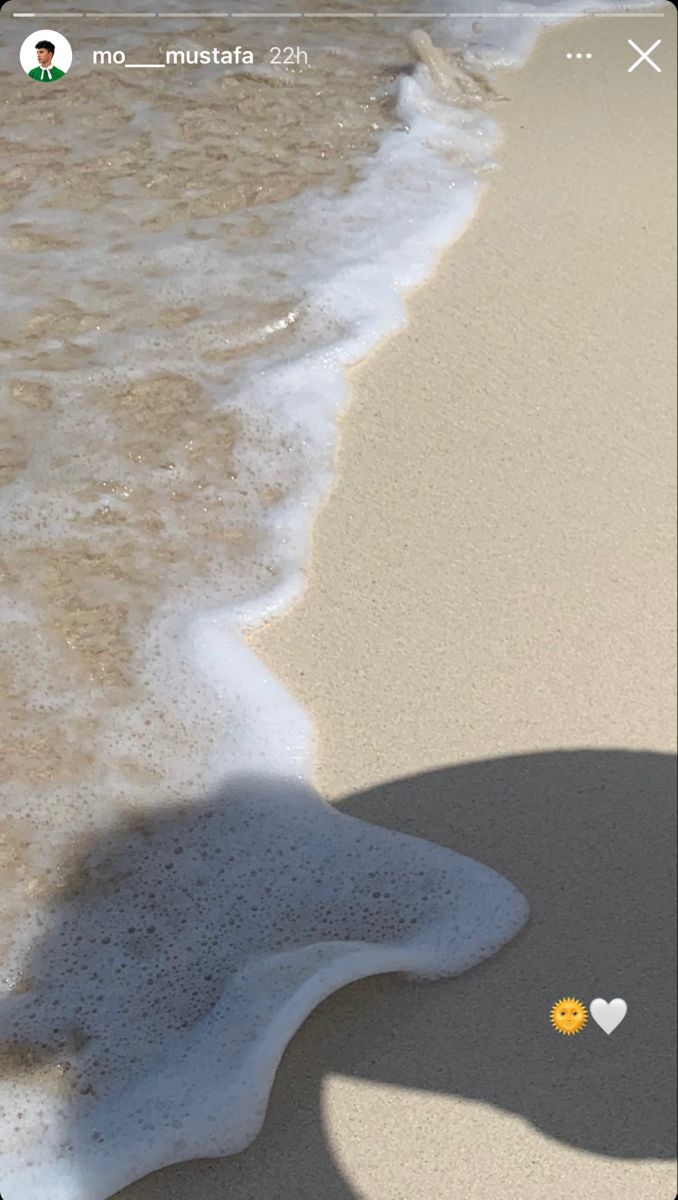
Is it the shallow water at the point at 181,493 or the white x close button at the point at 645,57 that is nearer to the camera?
the shallow water at the point at 181,493

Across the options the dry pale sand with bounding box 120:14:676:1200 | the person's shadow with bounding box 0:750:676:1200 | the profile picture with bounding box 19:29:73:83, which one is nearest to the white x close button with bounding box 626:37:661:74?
the dry pale sand with bounding box 120:14:676:1200

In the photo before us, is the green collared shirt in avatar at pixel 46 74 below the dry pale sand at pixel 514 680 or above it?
above

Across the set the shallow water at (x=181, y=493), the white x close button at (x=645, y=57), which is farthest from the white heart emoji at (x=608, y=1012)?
the white x close button at (x=645, y=57)

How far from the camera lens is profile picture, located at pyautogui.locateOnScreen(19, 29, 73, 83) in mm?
3238

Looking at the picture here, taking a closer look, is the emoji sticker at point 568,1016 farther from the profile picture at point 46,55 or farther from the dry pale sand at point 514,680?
the profile picture at point 46,55

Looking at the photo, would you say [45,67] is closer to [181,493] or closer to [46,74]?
[46,74]

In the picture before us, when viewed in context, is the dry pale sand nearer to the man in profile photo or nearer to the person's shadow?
the person's shadow

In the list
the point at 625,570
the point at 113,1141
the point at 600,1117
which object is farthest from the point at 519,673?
the point at 113,1141

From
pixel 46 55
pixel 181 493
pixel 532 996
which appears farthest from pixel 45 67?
pixel 532 996

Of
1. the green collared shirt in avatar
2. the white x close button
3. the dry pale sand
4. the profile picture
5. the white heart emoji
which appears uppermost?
the profile picture

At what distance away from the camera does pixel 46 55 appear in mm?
3318

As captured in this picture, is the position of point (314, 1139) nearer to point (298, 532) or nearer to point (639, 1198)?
point (639, 1198)

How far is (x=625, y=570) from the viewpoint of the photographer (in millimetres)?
2188

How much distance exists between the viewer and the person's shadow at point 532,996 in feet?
5.10
